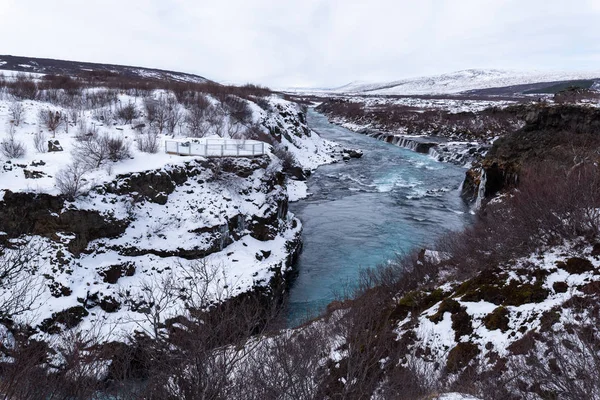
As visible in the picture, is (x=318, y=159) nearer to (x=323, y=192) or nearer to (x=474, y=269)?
(x=323, y=192)

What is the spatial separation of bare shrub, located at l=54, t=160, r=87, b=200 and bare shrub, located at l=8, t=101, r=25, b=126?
1047cm

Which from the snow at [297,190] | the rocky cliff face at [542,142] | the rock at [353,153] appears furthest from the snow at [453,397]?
the rock at [353,153]

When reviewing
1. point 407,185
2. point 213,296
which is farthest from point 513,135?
point 213,296

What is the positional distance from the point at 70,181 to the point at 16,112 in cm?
1374

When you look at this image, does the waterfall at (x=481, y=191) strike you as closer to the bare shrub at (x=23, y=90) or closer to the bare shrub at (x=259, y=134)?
the bare shrub at (x=259, y=134)

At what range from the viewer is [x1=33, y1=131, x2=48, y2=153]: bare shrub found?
2070 centimetres

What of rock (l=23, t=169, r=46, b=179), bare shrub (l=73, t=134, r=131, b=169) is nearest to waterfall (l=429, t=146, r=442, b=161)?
bare shrub (l=73, t=134, r=131, b=169)

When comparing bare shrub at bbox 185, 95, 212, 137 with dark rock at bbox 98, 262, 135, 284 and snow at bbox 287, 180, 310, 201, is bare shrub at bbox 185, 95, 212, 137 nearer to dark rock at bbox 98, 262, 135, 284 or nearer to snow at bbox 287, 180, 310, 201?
snow at bbox 287, 180, 310, 201

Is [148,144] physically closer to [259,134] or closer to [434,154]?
[259,134]

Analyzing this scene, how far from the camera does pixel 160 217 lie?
61.1 ft

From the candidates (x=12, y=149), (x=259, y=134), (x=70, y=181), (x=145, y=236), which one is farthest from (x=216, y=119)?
(x=145, y=236)

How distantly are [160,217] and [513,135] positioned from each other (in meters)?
24.9

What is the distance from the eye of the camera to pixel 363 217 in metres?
26.2

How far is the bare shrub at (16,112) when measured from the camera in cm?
2487
